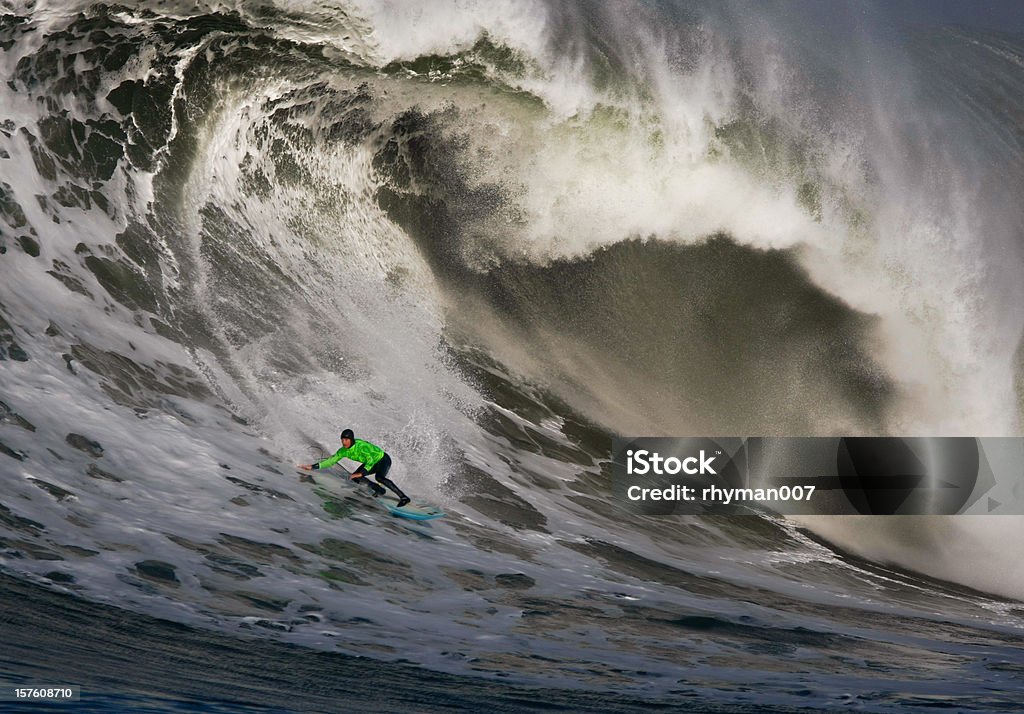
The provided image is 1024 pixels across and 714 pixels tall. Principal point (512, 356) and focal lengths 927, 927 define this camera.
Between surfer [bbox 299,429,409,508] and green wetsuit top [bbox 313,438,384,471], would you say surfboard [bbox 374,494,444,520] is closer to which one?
surfer [bbox 299,429,409,508]

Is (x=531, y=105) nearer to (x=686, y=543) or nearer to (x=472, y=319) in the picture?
(x=472, y=319)

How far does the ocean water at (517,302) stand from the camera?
7.30 meters

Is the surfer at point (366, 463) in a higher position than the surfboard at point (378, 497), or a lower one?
higher

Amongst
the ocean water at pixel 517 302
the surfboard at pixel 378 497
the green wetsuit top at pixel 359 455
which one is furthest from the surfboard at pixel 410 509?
the green wetsuit top at pixel 359 455

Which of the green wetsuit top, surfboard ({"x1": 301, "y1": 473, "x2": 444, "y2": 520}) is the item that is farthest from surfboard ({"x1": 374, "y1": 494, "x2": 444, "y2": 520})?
the green wetsuit top

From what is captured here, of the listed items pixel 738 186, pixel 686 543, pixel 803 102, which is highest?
pixel 803 102

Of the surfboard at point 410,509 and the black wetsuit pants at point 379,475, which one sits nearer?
the surfboard at point 410,509

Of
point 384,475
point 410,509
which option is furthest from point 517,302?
point 410,509

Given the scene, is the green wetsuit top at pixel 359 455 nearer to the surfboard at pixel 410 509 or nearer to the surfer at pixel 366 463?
the surfer at pixel 366 463

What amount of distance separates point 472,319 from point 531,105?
2.68 metres

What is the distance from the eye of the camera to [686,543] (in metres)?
9.28

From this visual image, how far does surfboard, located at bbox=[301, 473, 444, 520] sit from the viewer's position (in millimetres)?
8102

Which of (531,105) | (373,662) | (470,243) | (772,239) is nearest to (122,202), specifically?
(470,243)

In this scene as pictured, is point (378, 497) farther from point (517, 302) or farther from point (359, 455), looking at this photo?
point (517, 302)
